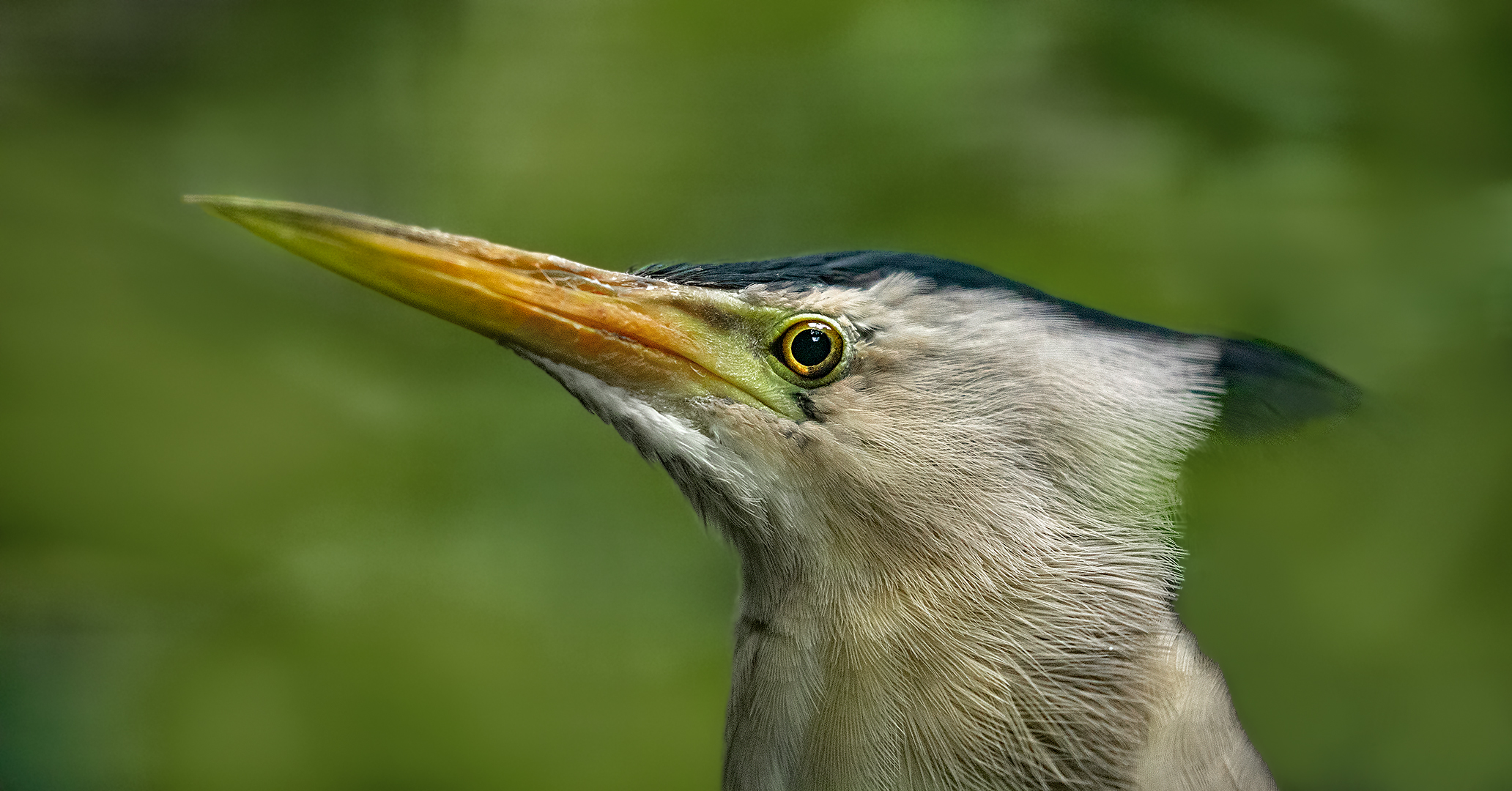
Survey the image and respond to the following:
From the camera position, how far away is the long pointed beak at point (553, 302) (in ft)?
1.71

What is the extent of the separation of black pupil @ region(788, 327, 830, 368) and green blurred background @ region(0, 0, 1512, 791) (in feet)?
1.42

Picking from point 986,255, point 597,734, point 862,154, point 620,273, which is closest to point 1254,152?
point 986,255

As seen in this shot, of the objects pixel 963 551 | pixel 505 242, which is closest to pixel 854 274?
pixel 963 551

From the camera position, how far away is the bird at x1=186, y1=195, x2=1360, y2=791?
0.52m

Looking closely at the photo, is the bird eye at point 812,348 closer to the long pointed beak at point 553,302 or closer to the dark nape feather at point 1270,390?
the long pointed beak at point 553,302

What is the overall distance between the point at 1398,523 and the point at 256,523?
97 centimetres

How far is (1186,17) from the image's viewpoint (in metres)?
0.97

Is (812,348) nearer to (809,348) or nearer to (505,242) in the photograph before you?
(809,348)

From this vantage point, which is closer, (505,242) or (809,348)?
(809,348)

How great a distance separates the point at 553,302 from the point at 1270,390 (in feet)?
1.24

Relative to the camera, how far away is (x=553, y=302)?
0.53m

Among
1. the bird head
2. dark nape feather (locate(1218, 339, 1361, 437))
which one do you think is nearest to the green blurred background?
dark nape feather (locate(1218, 339, 1361, 437))

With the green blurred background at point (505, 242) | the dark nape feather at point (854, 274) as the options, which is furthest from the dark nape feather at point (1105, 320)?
the green blurred background at point (505, 242)

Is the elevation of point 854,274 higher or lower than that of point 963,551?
higher
